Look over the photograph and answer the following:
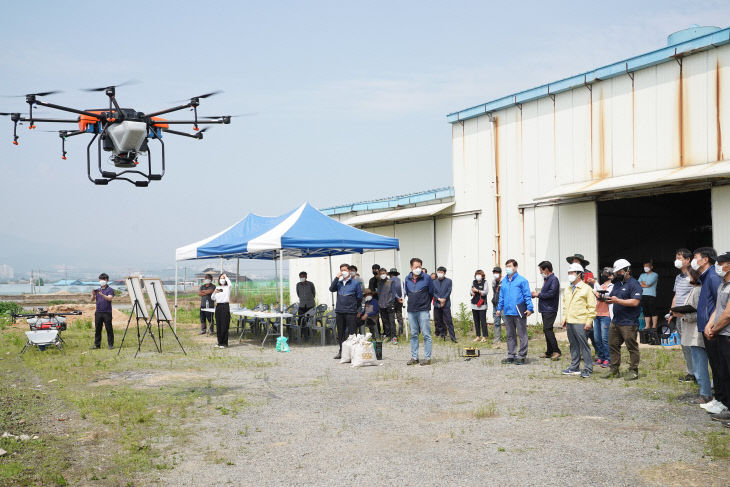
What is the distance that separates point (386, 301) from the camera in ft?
49.2

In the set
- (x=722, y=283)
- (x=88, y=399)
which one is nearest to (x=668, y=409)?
(x=722, y=283)

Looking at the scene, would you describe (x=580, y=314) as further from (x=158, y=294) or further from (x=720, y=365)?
(x=158, y=294)

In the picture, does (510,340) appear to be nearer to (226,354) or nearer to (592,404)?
(592,404)

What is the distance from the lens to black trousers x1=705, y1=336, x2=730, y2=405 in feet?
21.5

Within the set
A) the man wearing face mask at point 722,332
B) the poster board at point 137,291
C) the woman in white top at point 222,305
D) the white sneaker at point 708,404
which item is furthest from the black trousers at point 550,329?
the poster board at point 137,291

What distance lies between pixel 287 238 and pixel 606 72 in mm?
8096

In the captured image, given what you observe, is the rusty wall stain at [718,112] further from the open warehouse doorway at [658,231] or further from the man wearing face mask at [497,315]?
the open warehouse doorway at [658,231]

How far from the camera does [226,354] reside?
1366 cm

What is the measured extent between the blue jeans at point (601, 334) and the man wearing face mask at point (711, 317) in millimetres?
3109

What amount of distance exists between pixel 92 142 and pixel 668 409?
7.45 m

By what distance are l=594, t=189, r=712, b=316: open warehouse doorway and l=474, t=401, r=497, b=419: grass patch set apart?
13.7 m

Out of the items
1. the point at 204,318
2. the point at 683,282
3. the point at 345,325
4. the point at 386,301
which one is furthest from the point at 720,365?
the point at 204,318

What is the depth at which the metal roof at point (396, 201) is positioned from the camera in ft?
67.4

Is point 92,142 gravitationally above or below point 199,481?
above
